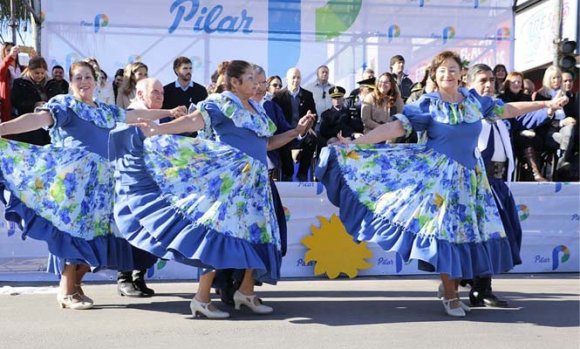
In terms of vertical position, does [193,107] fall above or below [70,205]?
above

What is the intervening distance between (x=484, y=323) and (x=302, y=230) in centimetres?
287

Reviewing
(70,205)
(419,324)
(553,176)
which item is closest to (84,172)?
(70,205)

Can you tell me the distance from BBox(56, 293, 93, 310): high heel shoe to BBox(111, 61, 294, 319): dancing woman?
79 centimetres

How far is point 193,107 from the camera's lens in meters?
6.40

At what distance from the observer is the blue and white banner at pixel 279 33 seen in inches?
439

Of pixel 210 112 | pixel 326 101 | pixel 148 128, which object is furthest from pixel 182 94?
pixel 148 128

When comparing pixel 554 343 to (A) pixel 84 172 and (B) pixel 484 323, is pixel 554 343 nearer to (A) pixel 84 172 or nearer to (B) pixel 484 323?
(B) pixel 484 323

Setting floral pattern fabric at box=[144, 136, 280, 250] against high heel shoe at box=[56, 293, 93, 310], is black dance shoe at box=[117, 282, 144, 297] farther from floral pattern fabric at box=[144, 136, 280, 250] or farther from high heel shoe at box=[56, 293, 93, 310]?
floral pattern fabric at box=[144, 136, 280, 250]

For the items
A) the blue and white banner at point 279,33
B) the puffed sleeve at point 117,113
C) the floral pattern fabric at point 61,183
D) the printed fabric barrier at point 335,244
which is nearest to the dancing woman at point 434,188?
the puffed sleeve at point 117,113

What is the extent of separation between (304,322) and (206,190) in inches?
44.0

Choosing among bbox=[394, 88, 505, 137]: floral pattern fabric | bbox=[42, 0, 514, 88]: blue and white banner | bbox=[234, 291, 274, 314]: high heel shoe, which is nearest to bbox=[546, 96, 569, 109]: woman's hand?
bbox=[394, 88, 505, 137]: floral pattern fabric

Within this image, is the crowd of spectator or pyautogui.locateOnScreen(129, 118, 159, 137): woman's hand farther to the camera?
the crowd of spectator

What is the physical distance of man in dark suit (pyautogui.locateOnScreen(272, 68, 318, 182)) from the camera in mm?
9656

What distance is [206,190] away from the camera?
18.7 feet
